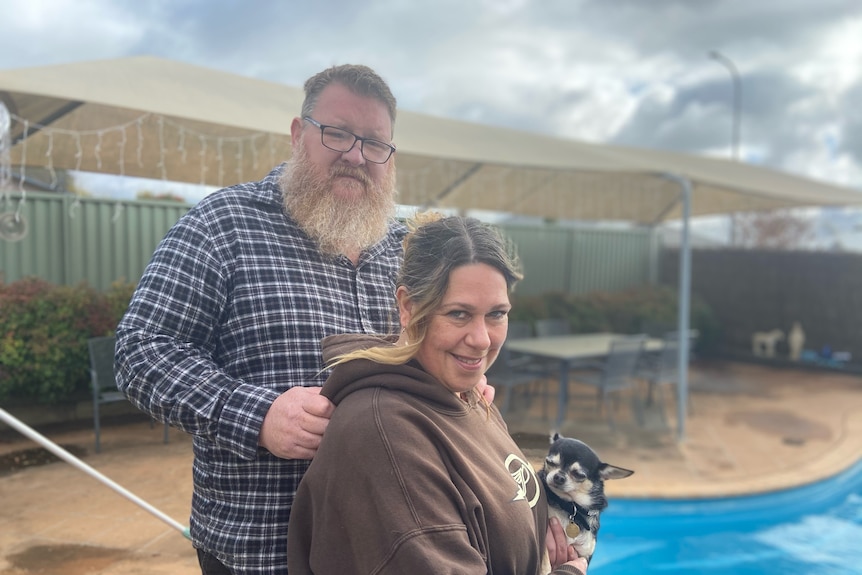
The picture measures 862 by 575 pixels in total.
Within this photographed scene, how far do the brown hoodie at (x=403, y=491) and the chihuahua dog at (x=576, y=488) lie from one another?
0.25m

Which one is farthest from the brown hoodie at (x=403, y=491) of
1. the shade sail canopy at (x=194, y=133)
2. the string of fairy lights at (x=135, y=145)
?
the string of fairy lights at (x=135, y=145)

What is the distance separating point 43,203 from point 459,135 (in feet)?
11.6

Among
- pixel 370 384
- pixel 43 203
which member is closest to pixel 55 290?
pixel 43 203

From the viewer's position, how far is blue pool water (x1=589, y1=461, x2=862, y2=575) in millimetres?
3713

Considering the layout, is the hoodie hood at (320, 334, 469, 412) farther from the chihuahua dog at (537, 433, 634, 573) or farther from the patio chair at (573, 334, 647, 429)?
the patio chair at (573, 334, 647, 429)

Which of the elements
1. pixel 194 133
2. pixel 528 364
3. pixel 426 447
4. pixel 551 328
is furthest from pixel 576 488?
pixel 551 328

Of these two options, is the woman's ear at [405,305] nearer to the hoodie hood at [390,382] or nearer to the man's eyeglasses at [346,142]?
the hoodie hood at [390,382]

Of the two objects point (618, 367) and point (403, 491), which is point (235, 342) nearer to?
point (403, 491)

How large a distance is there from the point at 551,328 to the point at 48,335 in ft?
15.4

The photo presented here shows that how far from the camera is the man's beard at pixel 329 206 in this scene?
4.16 feet

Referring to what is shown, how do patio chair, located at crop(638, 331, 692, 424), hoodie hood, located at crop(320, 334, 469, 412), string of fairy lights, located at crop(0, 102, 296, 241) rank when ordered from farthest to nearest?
patio chair, located at crop(638, 331, 692, 424) < string of fairy lights, located at crop(0, 102, 296, 241) < hoodie hood, located at crop(320, 334, 469, 412)

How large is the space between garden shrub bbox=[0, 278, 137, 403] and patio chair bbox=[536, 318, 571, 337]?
405cm

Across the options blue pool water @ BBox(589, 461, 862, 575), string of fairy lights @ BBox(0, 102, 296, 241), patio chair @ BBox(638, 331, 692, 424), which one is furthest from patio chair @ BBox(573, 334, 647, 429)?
string of fairy lights @ BBox(0, 102, 296, 241)

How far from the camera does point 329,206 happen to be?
127cm
